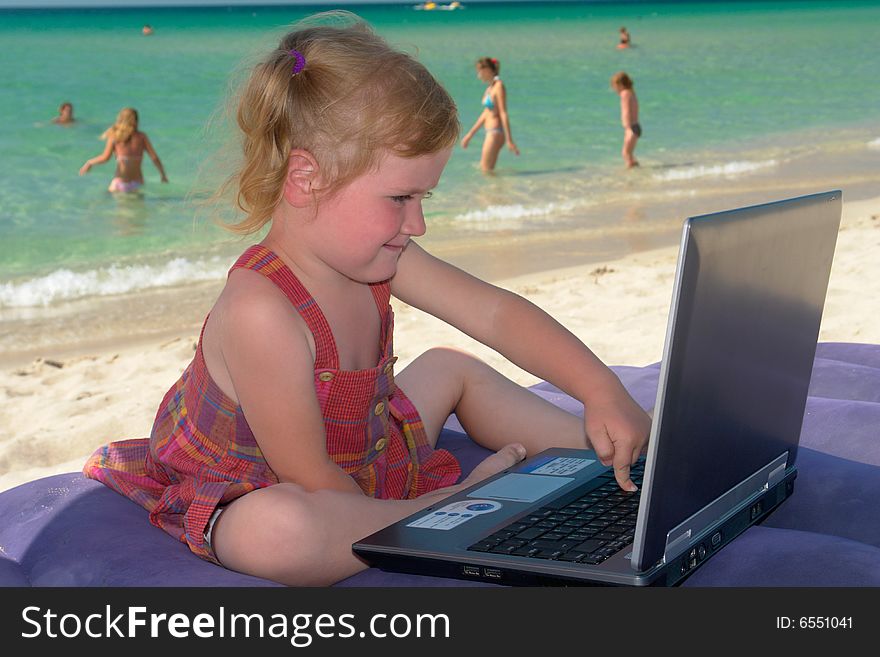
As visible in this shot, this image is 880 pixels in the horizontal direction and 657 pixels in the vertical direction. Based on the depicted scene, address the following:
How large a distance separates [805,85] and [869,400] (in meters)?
18.4

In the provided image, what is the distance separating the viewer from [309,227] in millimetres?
2074

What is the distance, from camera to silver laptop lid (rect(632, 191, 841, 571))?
135 cm

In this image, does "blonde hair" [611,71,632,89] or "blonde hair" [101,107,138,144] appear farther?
"blonde hair" [611,71,632,89]

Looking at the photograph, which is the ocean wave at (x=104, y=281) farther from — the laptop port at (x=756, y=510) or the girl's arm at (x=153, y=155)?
the laptop port at (x=756, y=510)

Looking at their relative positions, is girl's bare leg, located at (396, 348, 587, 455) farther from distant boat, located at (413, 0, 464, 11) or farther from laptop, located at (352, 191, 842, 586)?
distant boat, located at (413, 0, 464, 11)

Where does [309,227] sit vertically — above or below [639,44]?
below

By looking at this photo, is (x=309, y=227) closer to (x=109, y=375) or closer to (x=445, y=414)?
(x=445, y=414)

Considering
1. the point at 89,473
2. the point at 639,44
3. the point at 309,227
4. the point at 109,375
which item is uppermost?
the point at 639,44

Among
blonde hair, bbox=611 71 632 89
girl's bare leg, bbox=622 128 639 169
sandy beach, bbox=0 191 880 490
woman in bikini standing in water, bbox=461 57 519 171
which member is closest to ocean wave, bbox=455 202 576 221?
woman in bikini standing in water, bbox=461 57 519 171

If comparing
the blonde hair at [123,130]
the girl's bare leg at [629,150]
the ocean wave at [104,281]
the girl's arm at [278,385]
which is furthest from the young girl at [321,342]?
the girl's bare leg at [629,150]

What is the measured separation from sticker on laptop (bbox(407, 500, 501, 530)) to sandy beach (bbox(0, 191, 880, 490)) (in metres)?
1.74
